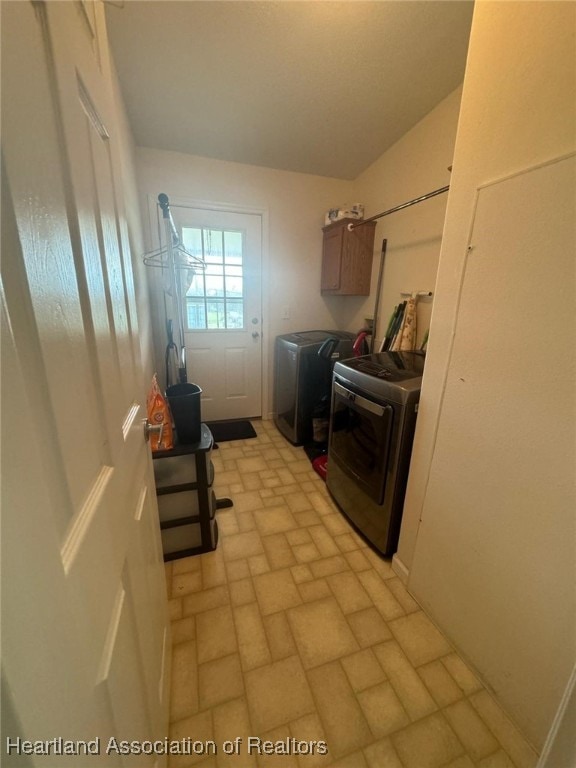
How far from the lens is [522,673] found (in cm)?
94

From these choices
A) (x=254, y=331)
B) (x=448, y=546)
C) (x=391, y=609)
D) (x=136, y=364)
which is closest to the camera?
(x=136, y=364)

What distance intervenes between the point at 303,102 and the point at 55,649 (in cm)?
261

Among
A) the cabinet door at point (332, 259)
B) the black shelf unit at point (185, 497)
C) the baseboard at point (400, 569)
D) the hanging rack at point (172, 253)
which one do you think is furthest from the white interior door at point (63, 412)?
the cabinet door at point (332, 259)

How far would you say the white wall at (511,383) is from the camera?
2.62ft

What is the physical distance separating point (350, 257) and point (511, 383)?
2.09 metres

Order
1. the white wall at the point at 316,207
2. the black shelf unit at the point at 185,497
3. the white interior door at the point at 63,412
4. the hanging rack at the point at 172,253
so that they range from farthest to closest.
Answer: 1. the white wall at the point at 316,207
2. the hanging rack at the point at 172,253
3. the black shelf unit at the point at 185,497
4. the white interior door at the point at 63,412

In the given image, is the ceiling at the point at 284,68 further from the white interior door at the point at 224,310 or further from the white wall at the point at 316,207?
the white interior door at the point at 224,310

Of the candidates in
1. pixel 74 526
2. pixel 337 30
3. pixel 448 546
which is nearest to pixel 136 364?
pixel 74 526

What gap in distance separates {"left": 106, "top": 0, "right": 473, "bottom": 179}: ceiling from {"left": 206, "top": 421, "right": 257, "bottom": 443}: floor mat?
2.45 m

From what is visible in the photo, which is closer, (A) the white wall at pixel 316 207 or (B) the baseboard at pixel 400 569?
(B) the baseboard at pixel 400 569

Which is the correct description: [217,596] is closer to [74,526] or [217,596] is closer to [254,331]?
[74,526]

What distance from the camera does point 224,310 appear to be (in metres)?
2.96

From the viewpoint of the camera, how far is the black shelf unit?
4.68ft

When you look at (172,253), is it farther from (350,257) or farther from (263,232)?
(350,257)
